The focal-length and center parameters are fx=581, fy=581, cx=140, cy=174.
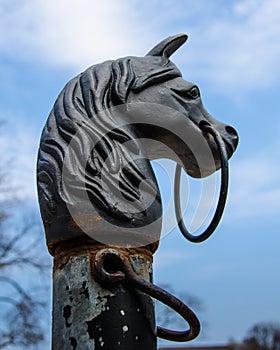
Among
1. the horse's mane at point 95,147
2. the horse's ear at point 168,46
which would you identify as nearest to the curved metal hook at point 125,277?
the horse's mane at point 95,147

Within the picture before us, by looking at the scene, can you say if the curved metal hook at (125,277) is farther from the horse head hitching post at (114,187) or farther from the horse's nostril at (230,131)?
the horse's nostril at (230,131)

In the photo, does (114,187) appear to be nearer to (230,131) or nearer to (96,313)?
(96,313)

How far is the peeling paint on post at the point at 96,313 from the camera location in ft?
5.30

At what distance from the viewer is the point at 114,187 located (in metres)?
1.71

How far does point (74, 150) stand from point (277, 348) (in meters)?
25.7

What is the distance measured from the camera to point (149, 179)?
1795 millimetres

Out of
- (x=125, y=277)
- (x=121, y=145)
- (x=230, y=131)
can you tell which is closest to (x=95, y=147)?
(x=121, y=145)

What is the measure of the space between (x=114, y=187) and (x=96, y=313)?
0.36 m

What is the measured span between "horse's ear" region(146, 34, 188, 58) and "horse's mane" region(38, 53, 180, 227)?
0.41 feet

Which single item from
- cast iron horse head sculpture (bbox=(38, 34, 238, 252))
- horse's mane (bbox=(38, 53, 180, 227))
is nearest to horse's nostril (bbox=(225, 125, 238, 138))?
cast iron horse head sculpture (bbox=(38, 34, 238, 252))

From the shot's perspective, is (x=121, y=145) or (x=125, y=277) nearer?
(x=125, y=277)

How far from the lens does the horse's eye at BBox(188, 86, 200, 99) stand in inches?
77.5

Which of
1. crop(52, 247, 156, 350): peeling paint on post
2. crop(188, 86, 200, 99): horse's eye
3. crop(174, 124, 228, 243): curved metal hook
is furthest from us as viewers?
crop(188, 86, 200, 99): horse's eye

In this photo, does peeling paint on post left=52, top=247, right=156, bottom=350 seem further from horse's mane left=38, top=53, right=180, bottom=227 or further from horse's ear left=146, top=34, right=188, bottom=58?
horse's ear left=146, top=34, right=188, bottom=58
